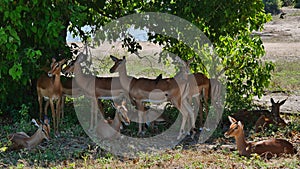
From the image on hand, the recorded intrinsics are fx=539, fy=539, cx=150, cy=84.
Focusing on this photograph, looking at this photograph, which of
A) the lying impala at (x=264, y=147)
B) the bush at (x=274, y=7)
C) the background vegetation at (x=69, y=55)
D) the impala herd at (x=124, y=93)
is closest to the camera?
the background vegetation at (x=69, y=55)

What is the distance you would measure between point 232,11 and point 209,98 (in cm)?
184

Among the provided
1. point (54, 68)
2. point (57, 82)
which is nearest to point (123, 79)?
point (57, 82)

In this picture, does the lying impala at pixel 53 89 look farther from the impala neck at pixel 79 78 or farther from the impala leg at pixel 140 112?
the impala leg at pixel 140 112

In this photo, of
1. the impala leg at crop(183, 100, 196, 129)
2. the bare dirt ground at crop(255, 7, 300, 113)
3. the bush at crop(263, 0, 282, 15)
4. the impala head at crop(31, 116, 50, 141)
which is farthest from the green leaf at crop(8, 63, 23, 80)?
the bush at crop(263, 0, 282, 15)

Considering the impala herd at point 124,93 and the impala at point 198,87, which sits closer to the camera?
the impala herd at point 124,93

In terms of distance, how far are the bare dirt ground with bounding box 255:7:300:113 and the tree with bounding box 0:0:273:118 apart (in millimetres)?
1128

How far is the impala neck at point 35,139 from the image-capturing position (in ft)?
26.3

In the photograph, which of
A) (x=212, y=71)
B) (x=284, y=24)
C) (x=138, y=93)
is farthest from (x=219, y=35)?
(x=284, y=24)

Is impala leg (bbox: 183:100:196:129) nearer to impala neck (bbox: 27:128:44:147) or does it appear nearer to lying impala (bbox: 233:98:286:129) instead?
lying impala (bbox: 233:98:286:129)

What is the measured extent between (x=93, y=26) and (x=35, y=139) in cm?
415

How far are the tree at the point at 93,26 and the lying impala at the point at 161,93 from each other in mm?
1196

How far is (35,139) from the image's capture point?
317 inches

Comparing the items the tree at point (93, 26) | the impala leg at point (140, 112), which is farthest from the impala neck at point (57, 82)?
the impala leg at point (140, 112)

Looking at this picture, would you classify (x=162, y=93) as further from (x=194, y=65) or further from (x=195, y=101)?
(x=194, y=65)
